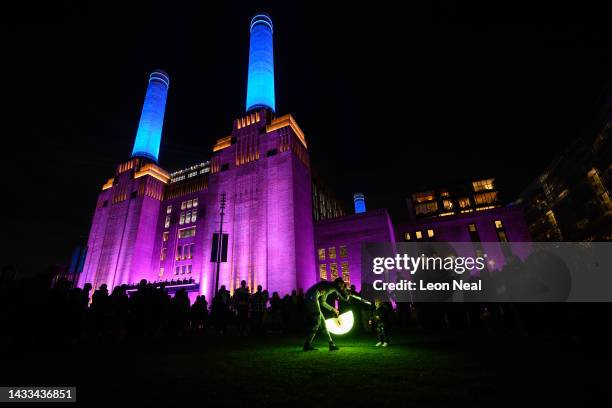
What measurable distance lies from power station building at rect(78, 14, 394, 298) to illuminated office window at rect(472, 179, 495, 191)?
3913cm

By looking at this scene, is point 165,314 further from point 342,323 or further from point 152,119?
point 152,119

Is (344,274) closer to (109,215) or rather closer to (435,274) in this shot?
(435,274)

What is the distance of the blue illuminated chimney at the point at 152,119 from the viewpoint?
5938 centimetres

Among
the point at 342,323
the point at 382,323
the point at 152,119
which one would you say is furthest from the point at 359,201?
the point at 342,323

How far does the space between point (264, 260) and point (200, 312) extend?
837 inches

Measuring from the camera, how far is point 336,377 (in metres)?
4.30

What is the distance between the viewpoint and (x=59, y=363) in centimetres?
564

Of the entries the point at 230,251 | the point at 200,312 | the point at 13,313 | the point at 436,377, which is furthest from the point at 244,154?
the point at 436,377

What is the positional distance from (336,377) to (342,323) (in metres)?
3.09

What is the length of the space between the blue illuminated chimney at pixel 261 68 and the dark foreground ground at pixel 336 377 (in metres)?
45.7

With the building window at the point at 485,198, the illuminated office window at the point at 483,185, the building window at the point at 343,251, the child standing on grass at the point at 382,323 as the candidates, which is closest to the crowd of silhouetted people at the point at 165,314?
the child standing on grass at the point at 382,323

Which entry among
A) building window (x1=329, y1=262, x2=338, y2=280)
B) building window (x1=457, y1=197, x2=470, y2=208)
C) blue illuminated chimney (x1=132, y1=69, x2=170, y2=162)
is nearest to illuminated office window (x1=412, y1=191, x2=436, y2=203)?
building window (x1=457, y1=197, x2=470, y2=208)

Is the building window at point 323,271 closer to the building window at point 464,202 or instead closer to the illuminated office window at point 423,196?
the illuminated office window at point 423,196

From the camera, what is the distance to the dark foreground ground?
3238mm
